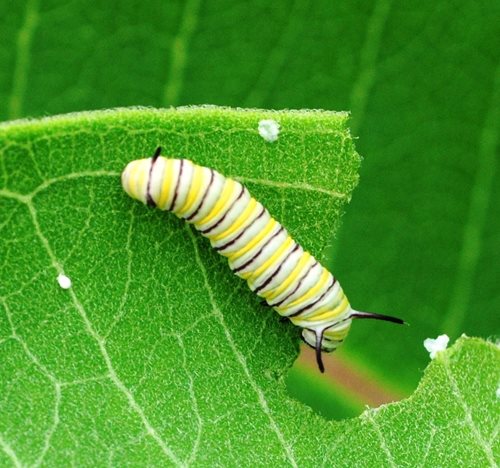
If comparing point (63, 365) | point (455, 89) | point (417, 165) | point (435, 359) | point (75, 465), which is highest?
point (455, 89)

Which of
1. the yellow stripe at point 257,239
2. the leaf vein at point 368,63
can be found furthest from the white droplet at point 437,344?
the leaf vein at point 368,63

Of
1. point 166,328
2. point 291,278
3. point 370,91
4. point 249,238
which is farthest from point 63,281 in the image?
point 370,91

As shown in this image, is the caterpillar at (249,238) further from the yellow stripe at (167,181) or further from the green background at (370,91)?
the green background at (370,91)

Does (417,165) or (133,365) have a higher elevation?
(417,165)

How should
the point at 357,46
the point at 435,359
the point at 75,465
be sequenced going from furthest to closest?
the point at 357,46 → the point at 435,359 → the point at 75,465

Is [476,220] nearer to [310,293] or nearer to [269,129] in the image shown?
[310,293]

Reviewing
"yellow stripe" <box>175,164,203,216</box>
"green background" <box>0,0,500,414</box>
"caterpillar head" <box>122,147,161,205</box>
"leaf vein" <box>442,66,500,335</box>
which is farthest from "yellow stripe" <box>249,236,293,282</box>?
"leaf vein" <box>442,66,500,335</box>

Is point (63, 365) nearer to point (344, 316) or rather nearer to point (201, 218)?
point (201, 218)

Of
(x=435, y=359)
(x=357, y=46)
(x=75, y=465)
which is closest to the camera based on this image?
(x=75, y=465)

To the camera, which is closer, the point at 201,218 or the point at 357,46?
the point at 201,218

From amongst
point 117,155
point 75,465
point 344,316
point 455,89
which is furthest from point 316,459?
point 455,89
